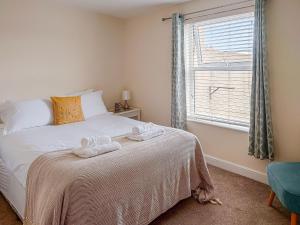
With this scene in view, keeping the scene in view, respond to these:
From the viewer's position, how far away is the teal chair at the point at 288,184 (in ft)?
5.18

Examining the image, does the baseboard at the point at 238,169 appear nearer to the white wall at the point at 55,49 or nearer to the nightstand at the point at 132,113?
the nightstand at the point at 132,113

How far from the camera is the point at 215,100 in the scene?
298 cm

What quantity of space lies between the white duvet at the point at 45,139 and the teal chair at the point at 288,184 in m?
1.40

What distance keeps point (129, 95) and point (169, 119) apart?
36.6 inches

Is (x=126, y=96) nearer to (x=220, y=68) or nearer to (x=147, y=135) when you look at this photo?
(x=220, y=68)

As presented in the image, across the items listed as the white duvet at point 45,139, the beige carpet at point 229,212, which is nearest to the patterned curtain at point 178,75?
the white duvet at point 45,139

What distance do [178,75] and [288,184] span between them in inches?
73.8

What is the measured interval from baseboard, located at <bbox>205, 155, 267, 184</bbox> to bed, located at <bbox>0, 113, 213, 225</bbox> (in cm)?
68

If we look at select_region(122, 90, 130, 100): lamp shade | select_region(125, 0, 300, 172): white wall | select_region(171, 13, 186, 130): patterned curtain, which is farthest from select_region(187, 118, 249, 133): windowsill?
select_region(122, 90, 130, 100): lamp shade

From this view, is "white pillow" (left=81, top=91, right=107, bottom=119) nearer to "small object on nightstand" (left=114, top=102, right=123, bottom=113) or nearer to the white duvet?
the white duvet

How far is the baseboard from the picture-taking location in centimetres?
254

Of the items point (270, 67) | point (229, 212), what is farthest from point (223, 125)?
point (229, 212)

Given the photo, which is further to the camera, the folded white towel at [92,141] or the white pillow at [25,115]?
the white pillow at [25,115]

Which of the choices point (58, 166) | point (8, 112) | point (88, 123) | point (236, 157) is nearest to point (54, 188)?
point (58, 166)
